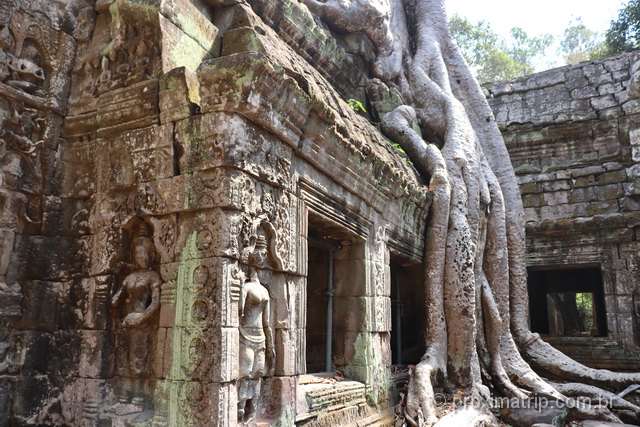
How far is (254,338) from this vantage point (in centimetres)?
304

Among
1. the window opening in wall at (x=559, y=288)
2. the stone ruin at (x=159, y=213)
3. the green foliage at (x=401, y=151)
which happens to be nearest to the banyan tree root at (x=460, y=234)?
the green foliage at (x=401, y=151)

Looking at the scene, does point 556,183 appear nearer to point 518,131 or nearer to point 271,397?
point 518,131

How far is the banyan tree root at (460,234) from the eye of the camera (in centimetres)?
586

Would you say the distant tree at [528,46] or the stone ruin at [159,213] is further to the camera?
the distant tree at [528,46]

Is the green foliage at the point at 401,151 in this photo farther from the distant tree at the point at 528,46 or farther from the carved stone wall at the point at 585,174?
the distant tree at the point at 528,46

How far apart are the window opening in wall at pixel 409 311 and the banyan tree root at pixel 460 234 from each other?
0.50 m

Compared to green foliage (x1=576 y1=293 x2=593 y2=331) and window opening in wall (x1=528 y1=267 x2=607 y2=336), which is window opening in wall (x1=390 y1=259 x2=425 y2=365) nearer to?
window opening in wall (x1=528 y1=267 x2=607 y2=336)

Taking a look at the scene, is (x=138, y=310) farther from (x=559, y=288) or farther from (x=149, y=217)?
(x=559, y=288)

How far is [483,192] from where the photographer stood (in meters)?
7.08

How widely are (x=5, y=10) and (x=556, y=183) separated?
27.4 ft

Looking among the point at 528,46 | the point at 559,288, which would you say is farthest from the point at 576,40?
the point at 559,288

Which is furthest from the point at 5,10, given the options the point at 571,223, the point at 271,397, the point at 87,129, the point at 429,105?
the point at 571,223

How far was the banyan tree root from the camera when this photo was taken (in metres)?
5.86

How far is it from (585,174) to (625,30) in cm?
453
